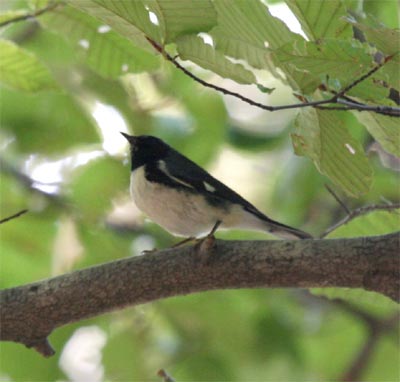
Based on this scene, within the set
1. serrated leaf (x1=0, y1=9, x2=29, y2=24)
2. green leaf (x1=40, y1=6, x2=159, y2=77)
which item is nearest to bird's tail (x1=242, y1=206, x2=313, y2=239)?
green leaf (x1=40, y1=6, x2=159, y2=77)

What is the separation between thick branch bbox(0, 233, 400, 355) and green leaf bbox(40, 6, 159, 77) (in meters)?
0.71

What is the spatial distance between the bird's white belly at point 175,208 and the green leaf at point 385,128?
4.11ft

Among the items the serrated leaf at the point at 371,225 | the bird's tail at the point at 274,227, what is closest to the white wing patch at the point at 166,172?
the bird's tail at the point at 274,227

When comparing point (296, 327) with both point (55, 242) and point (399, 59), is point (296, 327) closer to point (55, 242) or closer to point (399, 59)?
point (55, 242)

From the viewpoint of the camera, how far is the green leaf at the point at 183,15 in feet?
5.23

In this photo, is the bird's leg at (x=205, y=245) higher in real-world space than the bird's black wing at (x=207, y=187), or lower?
higher

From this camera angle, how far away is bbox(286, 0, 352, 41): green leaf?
1.69 m

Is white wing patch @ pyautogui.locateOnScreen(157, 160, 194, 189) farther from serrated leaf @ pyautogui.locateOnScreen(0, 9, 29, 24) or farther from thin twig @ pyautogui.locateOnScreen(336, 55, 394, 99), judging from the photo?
thin twig @ pyautogui.locateOnScreen(336, 55, 394, 99)

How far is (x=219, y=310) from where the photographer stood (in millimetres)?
3824

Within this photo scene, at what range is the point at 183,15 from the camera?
5.28ft

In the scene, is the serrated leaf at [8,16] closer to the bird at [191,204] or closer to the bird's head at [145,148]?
the bird at [191,204]

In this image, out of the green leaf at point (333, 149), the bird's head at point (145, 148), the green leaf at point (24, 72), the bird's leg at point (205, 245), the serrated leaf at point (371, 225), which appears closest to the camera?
the green leaf at point (333, 149)

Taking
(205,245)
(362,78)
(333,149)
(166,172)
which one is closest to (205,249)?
(205,245)

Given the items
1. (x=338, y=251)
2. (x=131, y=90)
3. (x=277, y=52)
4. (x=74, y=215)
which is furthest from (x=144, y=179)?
(x=277, y=52)
